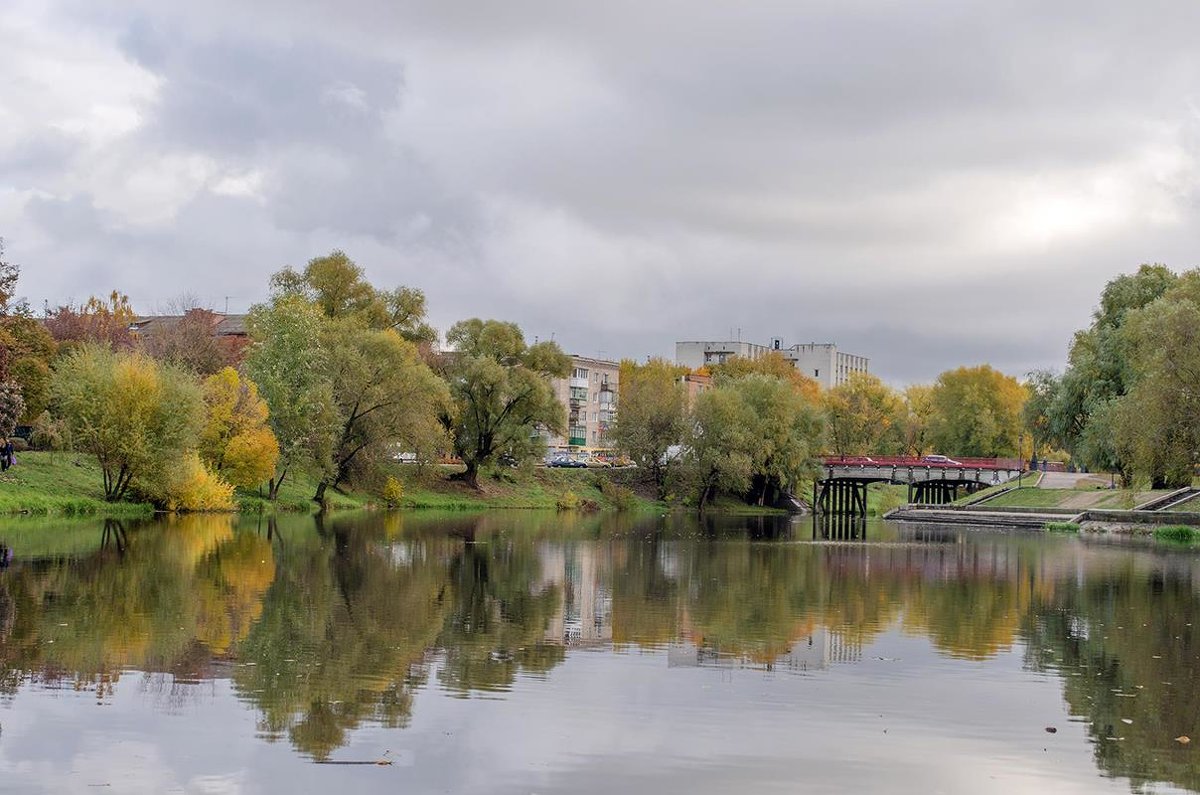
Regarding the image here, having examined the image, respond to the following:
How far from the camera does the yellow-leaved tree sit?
68.2 metres

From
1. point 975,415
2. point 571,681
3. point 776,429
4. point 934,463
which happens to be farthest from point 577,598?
point 975,415

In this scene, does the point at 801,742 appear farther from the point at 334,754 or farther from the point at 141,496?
the point at 141,496

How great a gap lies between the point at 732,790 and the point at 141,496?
5556 cm

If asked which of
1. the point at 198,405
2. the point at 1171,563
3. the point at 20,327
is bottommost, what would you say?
the point at 1171,563

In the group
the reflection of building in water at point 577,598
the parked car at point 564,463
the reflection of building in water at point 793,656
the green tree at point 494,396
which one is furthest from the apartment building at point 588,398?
the reflection of building in water at point 793,656

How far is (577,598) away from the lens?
3014 cm

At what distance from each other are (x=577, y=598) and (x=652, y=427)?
8284 cm

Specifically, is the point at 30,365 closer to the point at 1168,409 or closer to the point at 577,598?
the point at 577,598

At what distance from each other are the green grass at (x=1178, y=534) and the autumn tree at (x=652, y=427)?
48.2m

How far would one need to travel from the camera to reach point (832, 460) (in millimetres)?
119125

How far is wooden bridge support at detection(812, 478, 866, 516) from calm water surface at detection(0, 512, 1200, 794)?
84.4 metres

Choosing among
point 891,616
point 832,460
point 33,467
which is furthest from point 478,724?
point 832,460

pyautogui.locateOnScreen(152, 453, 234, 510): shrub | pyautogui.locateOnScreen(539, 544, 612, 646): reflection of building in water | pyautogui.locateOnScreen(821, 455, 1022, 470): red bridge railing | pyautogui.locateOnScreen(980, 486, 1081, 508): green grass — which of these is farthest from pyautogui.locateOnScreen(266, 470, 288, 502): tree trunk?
pyautogui.locateOnScreen(821, 455, 1022, 470): red bridge railing

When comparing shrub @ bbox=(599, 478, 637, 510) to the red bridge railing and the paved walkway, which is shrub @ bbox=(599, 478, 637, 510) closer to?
the red bridge railing
